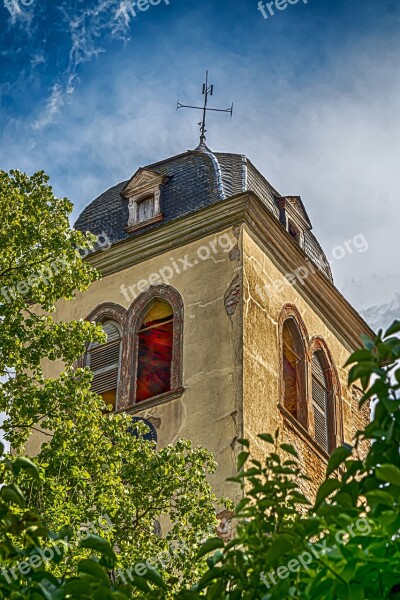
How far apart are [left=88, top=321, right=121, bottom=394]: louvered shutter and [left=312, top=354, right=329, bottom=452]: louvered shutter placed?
317 cm

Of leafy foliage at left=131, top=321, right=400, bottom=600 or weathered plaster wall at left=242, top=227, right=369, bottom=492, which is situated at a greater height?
weathered plaster wall at left=242, top=227, right=369, bottom=492

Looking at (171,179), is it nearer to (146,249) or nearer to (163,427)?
(146,249)

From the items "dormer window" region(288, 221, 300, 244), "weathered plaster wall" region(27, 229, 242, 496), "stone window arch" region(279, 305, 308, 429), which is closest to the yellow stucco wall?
"weathered plaster wall" region(27, 229, 242, 496)

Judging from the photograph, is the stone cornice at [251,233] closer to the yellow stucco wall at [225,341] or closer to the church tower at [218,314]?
the church tower at [218,314]

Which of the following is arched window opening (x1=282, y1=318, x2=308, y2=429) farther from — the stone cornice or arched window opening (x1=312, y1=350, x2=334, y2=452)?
the stone cornice

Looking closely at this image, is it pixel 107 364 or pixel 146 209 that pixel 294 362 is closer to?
pixel 107 364

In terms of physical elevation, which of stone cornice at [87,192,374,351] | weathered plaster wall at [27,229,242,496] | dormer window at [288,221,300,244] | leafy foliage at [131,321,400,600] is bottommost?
leafy foliage at [131,321,400,600]

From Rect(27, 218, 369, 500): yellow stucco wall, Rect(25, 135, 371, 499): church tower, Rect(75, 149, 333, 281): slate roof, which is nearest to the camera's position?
Rect(27, 218, 369, 500): yellow stucco wall

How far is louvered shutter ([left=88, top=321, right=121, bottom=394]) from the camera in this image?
19484 millimetres

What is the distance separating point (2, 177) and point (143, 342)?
736 centimetres

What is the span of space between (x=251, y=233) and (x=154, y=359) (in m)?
2.44

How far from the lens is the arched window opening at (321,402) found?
781 inches

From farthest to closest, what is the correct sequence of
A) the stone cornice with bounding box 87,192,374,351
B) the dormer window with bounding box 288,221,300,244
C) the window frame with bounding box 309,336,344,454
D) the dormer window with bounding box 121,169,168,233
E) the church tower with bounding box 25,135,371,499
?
1. the dormer window with bounding box 288,221,300,244
2. the dormer window with bounding box 121,169,168,233
3. the window frame with bounding box 309,336,344,454
4. the stone cornice with bounding box 87,192,374,351
5. the church tower with bounding box 25,135,371,499

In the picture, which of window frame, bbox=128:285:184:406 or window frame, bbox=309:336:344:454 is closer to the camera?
window frame, bbox=128:285:184:406
